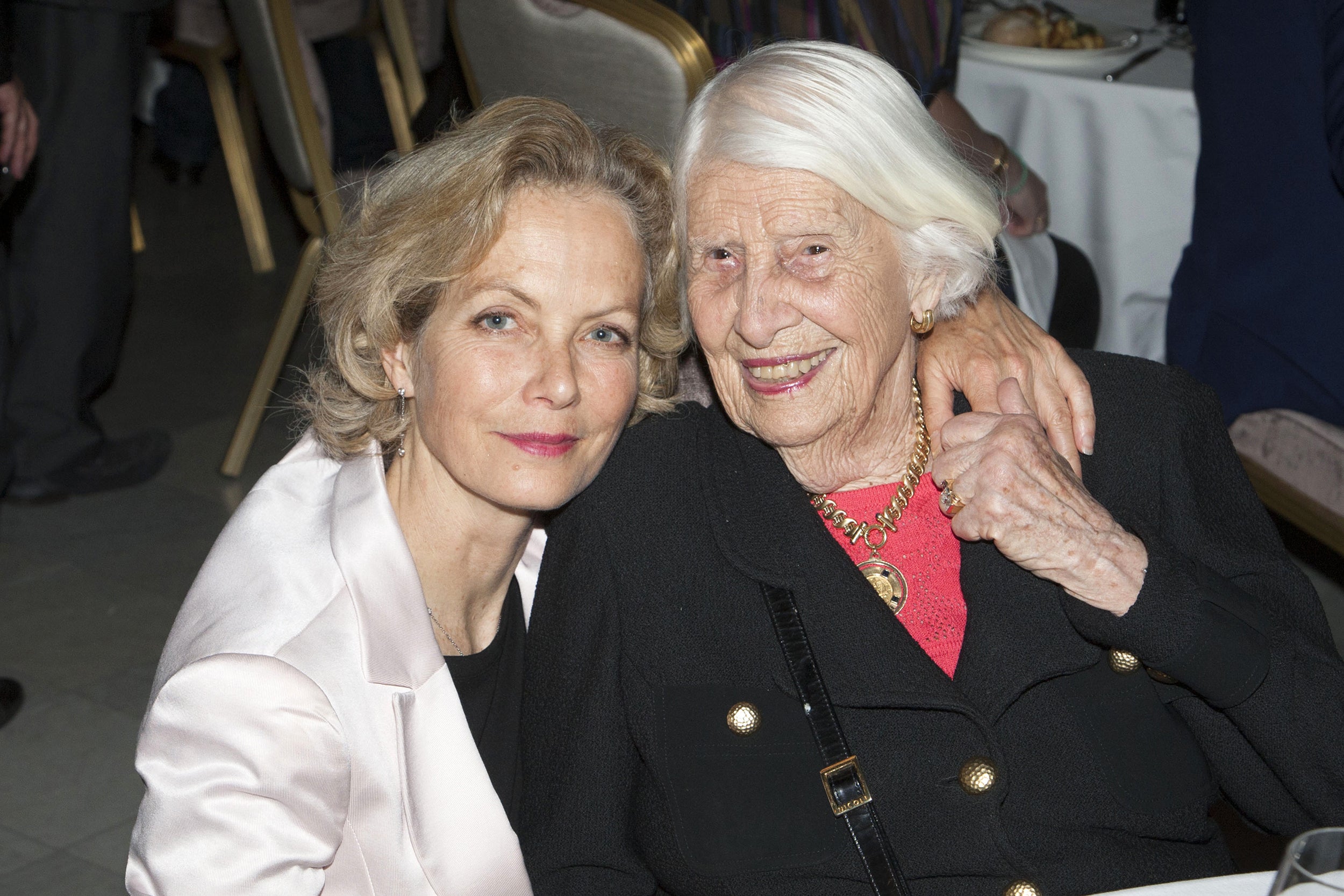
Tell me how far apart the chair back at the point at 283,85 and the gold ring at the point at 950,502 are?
2.19 meters

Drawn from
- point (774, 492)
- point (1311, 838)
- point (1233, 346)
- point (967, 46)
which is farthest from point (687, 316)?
point (967, 46)

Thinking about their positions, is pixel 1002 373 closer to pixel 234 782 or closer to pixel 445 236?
pixel 445 236

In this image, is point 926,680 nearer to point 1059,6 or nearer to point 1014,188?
point 1014,188

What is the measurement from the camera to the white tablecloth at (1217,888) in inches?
41.5

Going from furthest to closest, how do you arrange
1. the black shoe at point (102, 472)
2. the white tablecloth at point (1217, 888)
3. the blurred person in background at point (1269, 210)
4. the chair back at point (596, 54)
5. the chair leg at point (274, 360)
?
1. the black shoe at point (102, 472)
2. the chair leg at point (274, 360)
3. the chair back at point (596, 54)
4. the blurred person in background at point (1269, 210)
5. the white tablecloth at point (1217, 888)

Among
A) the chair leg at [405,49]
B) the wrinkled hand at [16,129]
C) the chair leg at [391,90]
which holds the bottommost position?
the chair leg at [391,90]

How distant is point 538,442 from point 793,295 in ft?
1.25

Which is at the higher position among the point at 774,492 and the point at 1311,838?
the point at 1311,838

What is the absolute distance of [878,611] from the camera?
5.30ft

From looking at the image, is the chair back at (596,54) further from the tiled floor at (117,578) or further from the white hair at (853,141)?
the tiled floor at (117,578)

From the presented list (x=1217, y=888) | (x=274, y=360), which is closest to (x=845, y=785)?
(x=1217, y=888)

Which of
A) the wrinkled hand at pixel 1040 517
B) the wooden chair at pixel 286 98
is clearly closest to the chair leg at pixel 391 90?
the wooden chair at pixel 286 98

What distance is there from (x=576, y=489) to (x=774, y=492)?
278mm

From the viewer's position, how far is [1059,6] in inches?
145
